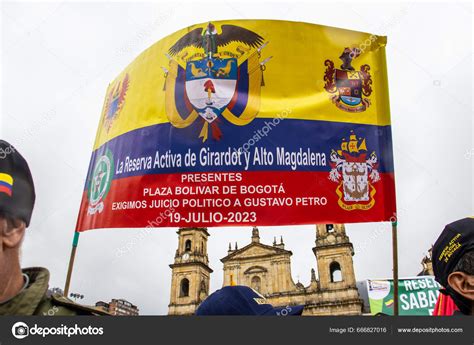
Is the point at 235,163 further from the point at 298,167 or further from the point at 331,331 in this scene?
the point at 331,331

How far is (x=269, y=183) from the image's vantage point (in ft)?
9.80

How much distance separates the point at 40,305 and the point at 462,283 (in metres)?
1.36

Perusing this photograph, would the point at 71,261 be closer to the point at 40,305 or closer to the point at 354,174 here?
the point at 40,305

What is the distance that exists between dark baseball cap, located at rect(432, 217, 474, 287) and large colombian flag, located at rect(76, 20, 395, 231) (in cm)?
150

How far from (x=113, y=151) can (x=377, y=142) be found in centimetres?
232

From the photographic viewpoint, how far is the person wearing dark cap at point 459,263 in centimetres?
128

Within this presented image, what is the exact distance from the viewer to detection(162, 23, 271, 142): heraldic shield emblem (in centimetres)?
330

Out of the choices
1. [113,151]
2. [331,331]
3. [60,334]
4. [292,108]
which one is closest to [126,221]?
[113,151]

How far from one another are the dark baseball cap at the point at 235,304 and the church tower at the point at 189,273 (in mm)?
26527

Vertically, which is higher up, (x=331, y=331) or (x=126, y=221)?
(x=126, y=221)

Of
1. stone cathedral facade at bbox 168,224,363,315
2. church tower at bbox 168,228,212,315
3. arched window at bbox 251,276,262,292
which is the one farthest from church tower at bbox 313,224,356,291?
church tower at bbox 168,228,212,315

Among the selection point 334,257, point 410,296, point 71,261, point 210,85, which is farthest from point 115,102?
point 334,257

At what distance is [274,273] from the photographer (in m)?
27.4

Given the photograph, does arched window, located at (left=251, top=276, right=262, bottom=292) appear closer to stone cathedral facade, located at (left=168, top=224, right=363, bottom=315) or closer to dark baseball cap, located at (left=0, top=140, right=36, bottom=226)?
stone cathedral facade, located at (left=168, top=224, right=363, bottom=315)
